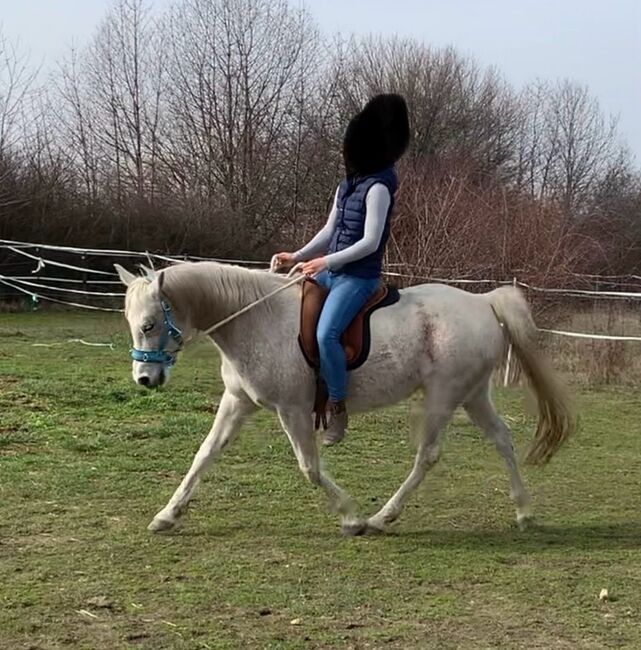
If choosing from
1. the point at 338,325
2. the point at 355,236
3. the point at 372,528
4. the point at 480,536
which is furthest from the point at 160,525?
the point at 355,236

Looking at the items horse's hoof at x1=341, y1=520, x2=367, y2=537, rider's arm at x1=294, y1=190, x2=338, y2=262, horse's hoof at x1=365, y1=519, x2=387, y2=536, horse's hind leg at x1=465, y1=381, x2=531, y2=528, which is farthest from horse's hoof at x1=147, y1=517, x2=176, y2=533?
horse's hind leg at x1=465, y1=381, x2=531, y2=528

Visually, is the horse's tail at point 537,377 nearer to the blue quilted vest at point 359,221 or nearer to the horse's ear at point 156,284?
the blue quilted vest at point 359,221

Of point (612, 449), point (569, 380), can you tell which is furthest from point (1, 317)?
point (612, 449)

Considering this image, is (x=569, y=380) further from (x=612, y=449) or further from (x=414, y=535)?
(x=414, y=535)

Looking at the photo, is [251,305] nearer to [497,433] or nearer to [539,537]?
[497,433]

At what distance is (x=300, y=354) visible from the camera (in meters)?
4.22

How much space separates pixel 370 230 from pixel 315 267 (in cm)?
31

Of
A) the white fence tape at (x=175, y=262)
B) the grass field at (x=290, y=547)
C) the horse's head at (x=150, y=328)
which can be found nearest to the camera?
the grass field at (x=290, y=547)

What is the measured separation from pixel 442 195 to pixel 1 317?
9468 millimetres

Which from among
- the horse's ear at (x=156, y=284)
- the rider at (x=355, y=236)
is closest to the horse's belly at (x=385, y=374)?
the rider at (x=355, y=236)

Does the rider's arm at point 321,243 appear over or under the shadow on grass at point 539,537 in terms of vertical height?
over

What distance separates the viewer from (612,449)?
22.2ft

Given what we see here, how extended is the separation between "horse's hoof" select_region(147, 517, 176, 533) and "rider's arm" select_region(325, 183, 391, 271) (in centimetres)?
142

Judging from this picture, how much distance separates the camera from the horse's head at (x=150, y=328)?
395 cm
